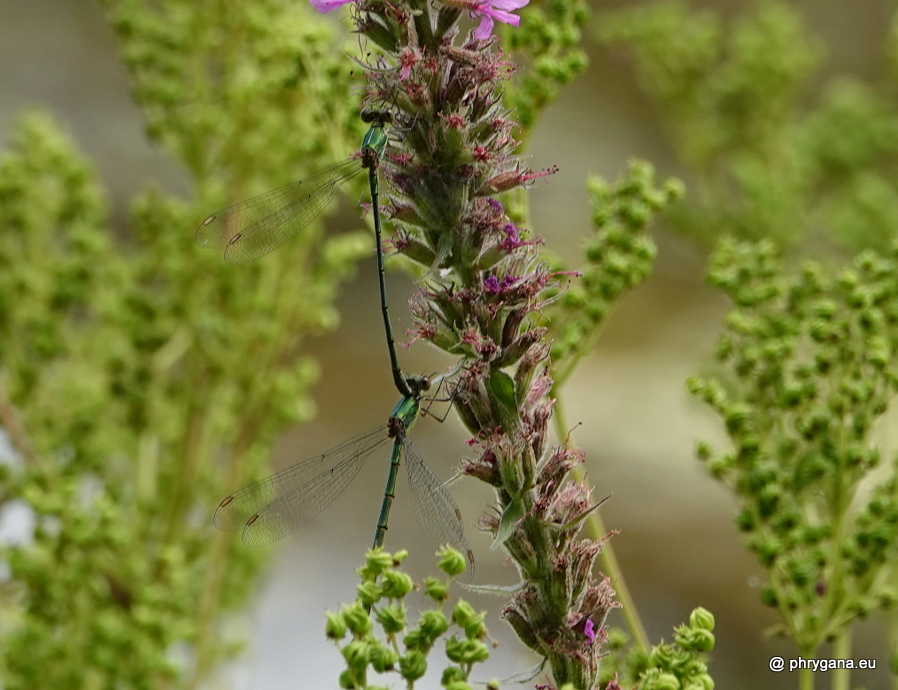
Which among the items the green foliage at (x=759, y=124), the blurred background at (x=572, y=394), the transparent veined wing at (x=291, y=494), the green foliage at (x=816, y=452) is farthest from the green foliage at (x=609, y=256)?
the blurred background at (x=572, y=394)

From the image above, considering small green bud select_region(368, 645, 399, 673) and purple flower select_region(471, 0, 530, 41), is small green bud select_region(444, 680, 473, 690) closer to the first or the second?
small green bud select_region(368, 645, 399, 673)

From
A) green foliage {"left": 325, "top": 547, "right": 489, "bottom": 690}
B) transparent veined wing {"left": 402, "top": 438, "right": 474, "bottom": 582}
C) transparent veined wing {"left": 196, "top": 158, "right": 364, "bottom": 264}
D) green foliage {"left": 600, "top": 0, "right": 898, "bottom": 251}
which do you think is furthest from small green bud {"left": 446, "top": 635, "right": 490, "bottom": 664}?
green foliage {"left": 600, "top": 0, "right": 898, "bottom": 251}

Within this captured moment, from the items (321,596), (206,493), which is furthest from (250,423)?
(321,596)

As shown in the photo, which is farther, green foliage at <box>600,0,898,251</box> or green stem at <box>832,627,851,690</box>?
green foliage at <box>600,0,898,251</box>

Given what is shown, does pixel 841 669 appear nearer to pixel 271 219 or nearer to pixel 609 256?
pixel 609 256

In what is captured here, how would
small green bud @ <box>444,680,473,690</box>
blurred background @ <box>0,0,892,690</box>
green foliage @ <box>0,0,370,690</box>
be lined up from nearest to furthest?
small green bud @ <box>444,680,473,690</box>, green foliage @ <box>0,0,370,690</box>, blurred background @ <box>0,0,892,690</box>

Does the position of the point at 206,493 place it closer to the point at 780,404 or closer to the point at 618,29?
the point at 780,404

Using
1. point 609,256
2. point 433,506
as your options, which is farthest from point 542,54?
point 433,506
